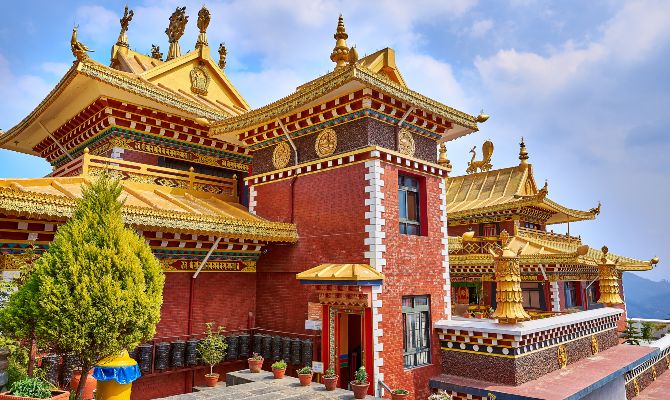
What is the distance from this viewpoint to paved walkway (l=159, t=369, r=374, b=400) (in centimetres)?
971

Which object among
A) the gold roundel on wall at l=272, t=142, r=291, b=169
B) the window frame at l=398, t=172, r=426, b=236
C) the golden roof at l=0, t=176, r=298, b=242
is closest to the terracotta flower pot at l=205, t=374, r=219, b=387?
the golden roof at l=0, t=176, r=298, b=242

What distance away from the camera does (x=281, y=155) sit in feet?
47.2

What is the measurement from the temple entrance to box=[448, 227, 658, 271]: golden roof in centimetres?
1176

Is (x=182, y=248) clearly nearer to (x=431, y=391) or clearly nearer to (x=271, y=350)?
(x=271, y=350)

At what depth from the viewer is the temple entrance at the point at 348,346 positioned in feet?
39.8

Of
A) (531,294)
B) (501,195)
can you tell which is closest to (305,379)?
(531,294)

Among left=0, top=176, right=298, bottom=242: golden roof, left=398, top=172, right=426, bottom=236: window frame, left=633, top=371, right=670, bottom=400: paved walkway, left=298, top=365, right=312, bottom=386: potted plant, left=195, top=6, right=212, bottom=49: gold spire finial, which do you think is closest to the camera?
left=0, top=176, right=298, bottom=242: golden roof

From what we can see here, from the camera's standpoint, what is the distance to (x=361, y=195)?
1188 centimetres

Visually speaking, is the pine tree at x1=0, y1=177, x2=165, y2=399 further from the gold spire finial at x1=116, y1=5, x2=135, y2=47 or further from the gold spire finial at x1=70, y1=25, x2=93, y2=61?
the gold spire finial at x1=116, y1=5, x2=135, y2=47

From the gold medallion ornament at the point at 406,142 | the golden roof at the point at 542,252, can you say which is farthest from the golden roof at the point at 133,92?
the golden roof at the point at 542,252

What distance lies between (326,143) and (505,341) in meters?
7.09

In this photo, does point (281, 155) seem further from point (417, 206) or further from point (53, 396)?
point (53, 396)

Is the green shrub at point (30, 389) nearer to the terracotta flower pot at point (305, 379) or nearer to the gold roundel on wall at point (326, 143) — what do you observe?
the terracotta flower pot at point (305, 379)

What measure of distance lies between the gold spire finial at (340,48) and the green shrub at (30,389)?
36.5 ft
